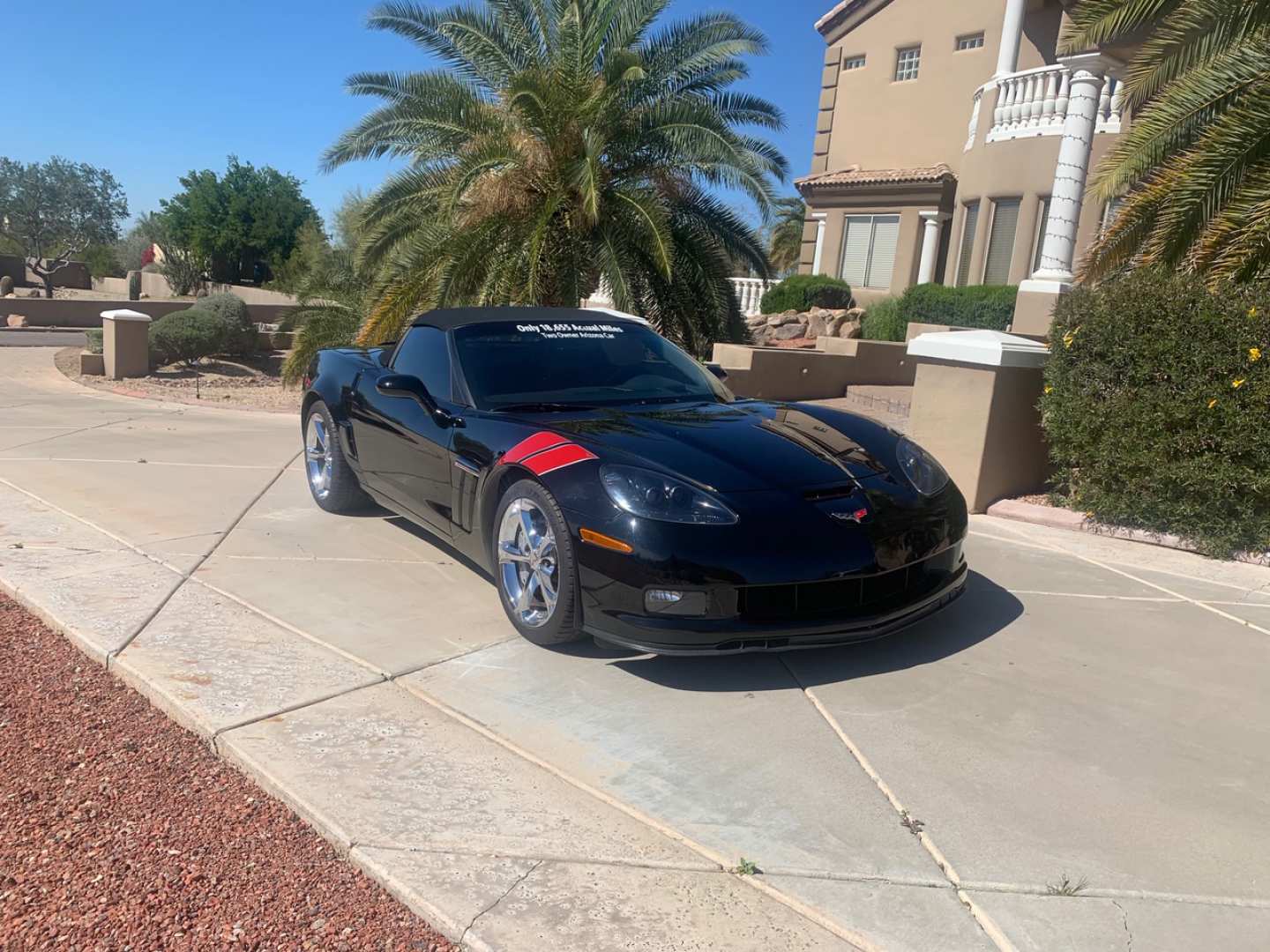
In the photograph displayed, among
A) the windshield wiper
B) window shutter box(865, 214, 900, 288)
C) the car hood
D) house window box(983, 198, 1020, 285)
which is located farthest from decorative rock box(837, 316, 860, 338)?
the windshield wiper

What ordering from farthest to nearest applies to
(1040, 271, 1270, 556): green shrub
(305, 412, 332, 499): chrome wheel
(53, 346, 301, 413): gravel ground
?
(53, 346, 301, 413): gravel ground, (305, 412, 332, 499): chrome wheel, (1040, 271, 1270, 556): green shrub

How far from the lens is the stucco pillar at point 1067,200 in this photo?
10.7m

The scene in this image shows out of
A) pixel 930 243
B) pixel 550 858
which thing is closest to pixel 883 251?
pixel 930 243

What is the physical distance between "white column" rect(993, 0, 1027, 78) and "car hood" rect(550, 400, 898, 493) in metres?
16.2

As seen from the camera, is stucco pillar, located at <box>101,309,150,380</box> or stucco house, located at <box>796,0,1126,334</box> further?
stucco pillar, located at <box>101,309,150,380</box>

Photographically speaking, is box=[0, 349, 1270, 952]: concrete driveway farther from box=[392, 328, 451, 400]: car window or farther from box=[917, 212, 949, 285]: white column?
box=[917, 212, 949, 285]: white column

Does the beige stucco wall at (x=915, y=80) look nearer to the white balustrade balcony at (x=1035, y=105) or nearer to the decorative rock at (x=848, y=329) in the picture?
the white balustrade balcony at (x=1035, y=105)

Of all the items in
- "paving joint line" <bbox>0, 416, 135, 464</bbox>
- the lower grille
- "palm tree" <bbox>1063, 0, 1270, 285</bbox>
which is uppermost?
"palm tree" <bbox>1063, 0, 1270, 285</bbox>

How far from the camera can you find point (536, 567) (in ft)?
13.9

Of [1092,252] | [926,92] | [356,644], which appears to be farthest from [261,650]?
[926,92]

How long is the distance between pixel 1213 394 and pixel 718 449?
339cm

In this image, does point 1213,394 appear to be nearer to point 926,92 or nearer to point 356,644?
point 356,644

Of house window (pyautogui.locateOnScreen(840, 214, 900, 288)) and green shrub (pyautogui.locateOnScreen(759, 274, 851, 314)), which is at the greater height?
house window (pyautogui.locateOnScreen(840, 214, 900, 288))

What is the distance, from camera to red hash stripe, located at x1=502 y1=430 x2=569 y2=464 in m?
4.29
